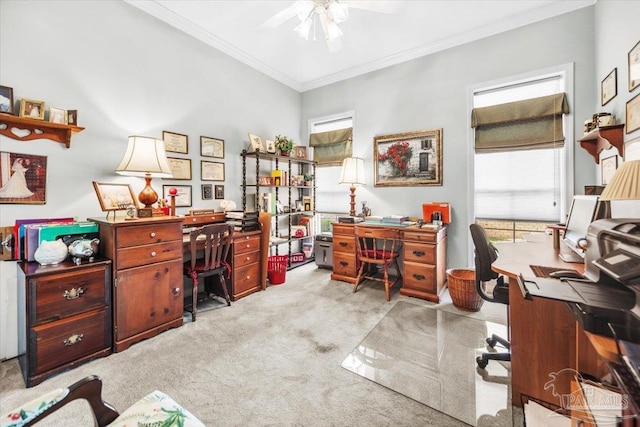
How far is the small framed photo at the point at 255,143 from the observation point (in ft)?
11.7

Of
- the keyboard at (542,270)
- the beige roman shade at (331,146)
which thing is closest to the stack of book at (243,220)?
the beige roman shade at (331,146)

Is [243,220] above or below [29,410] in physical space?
above

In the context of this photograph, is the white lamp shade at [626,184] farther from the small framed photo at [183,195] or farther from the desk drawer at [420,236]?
the small framed photo at [183,195]

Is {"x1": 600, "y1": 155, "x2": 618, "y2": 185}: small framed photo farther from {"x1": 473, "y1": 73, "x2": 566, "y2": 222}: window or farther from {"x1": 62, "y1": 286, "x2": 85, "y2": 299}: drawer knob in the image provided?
{"x1": 62, "y1": 286, "x2": 85, "y2": 299}: drawer knob

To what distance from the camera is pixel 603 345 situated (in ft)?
2.51

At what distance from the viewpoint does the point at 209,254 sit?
104 inches

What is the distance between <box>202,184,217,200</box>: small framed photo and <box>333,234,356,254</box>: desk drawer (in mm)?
1701

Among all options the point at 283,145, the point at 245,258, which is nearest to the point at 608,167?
the point at 283,145

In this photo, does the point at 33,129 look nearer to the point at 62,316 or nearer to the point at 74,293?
the point at 74,293

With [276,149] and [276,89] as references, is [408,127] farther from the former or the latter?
[276,89]

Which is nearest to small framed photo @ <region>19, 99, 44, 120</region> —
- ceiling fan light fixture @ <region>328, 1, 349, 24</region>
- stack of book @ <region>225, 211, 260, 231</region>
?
stack of book @ <region>225, 211, 260, 231</region>

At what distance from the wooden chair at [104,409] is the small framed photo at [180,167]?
2331mm

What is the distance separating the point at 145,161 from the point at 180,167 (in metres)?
0.76

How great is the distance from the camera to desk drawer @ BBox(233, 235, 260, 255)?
9.69ft
